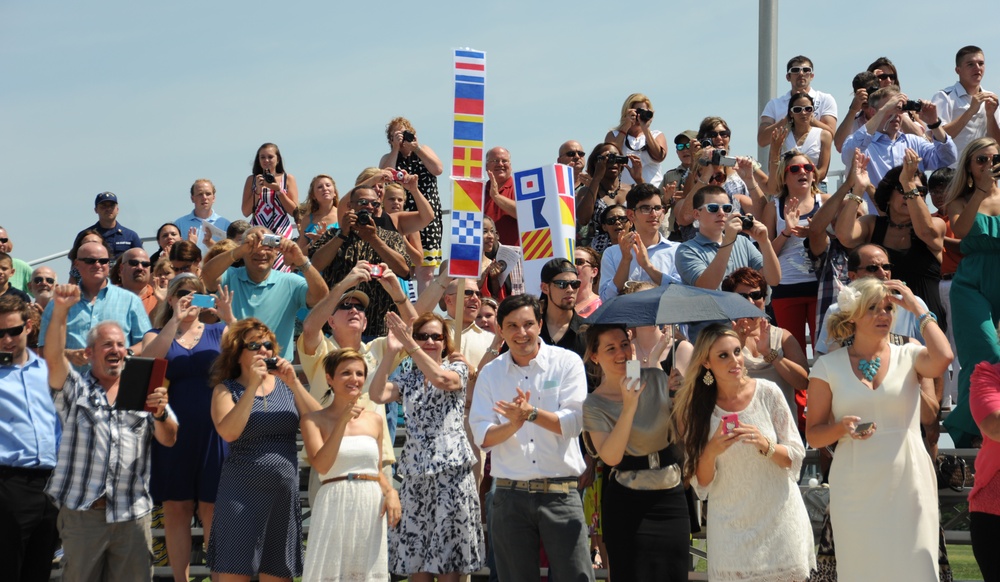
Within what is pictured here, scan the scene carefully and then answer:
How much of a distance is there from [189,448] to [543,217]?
127 inches

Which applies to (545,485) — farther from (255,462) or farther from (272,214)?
(272,214)

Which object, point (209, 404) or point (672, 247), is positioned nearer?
point (209, 404)

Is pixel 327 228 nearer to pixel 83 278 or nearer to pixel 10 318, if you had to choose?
pixel 83 278

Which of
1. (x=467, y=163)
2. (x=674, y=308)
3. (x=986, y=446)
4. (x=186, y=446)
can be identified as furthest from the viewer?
(x=467, y=163)

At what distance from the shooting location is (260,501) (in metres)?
7.40

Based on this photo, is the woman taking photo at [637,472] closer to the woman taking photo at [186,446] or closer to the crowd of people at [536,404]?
the crowd of people at [536,404]

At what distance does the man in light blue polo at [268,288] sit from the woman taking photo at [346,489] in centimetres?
148

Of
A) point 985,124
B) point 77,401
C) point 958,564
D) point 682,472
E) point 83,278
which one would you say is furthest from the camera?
point 985,124

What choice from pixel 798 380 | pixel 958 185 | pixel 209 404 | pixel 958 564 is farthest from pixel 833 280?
pixel 209 404

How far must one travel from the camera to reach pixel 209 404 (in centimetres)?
809

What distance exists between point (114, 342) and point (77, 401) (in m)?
0.41

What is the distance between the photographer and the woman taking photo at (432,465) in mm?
7453

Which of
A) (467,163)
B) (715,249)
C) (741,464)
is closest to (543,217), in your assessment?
(467,163)

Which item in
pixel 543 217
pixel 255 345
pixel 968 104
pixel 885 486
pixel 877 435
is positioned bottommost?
pixel 885 486
